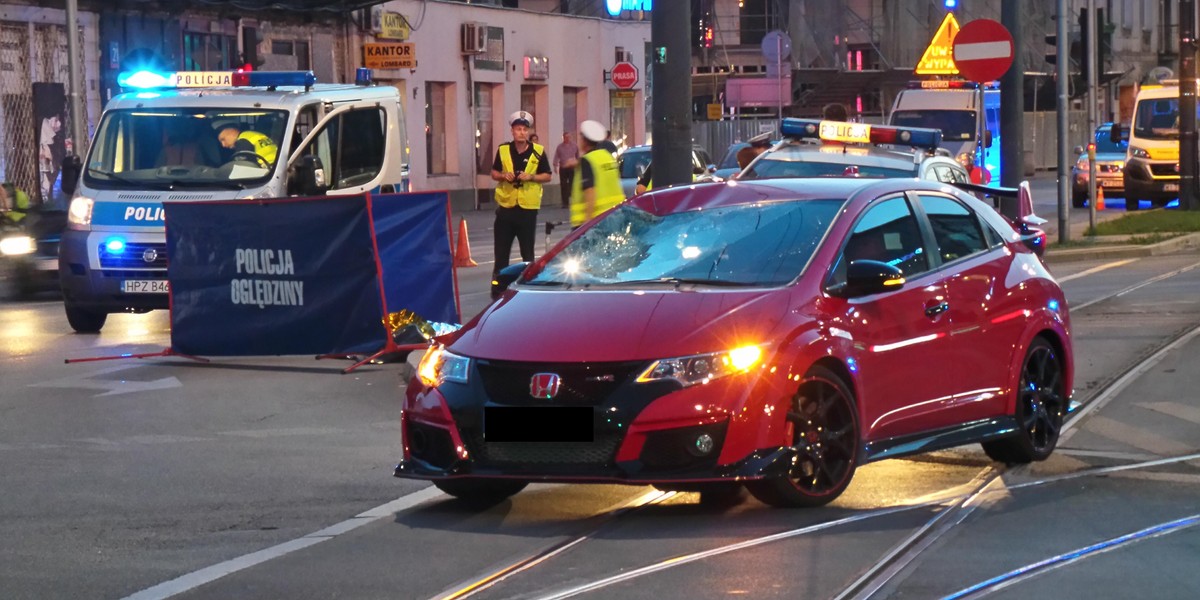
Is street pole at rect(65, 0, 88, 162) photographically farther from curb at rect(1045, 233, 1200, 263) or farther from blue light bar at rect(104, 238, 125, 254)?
curb at rect(1045, 233, 1200, 263)

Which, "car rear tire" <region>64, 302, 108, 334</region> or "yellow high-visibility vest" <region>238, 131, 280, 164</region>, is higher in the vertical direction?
"yellow high-visibility vest" <region>238, 131, 280, 164</region>

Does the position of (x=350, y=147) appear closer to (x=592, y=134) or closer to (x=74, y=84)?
(x=592, y=134)

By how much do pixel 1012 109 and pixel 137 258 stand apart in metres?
12.4

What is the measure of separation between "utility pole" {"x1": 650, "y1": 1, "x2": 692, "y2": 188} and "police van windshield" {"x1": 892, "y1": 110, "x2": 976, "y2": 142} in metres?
22.1

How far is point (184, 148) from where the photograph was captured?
1675cm

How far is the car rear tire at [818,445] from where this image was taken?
25.1ft

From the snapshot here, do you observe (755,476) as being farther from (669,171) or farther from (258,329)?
(669,171)

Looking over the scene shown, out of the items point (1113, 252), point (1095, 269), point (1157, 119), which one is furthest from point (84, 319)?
point (1157, 119)

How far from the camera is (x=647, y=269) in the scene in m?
8.41

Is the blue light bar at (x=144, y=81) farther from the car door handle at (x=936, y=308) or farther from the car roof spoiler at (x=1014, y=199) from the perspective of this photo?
the car door handle at (x=936, y=308)

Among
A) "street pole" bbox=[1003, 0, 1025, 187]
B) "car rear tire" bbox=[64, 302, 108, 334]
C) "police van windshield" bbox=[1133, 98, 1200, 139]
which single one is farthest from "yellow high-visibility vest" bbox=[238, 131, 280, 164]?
"police van windshield" bbox=[1133, 98, 1200, 139]

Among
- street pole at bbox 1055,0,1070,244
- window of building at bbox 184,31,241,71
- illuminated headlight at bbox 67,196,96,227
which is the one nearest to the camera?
illuminated headlight at bbox 67,196,96,227

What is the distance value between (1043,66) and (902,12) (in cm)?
493

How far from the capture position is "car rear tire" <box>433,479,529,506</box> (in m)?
7.95
